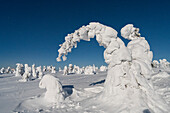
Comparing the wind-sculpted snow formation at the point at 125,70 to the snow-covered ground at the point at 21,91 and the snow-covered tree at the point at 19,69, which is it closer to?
the snow-covered ground at the point at 21,91

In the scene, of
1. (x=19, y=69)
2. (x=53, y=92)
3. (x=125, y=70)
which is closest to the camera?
(x=125, y=70)

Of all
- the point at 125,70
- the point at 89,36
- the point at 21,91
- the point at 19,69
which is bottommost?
the point at 21,91

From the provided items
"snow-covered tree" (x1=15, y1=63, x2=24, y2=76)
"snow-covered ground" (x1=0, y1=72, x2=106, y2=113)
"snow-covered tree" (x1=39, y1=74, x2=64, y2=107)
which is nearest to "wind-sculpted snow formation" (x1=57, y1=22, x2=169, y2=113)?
"snow-covered tree" (x1=39, y1=74, x2=64, y2=107)

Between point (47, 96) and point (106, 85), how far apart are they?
386 centimetres

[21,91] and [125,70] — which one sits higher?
[125,70]

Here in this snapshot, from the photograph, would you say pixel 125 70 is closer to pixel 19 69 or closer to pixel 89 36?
pixel 89 36

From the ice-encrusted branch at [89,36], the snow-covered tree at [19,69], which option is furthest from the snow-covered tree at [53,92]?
the snow-covered tree at [19,69]

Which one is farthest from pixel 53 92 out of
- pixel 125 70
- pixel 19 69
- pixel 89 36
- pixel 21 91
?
pixel 19 69

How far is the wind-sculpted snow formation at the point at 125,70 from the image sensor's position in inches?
245

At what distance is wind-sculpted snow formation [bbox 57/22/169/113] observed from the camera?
6.23m

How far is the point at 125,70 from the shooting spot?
7.20 m

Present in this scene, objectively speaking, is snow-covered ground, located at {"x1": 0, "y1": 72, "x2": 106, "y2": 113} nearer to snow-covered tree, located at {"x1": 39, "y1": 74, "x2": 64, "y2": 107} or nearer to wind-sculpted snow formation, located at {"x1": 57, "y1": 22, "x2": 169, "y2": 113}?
snow-covered tree, located at {"x1": 39, "y1": 74, "x2": 64, "y2": 107}

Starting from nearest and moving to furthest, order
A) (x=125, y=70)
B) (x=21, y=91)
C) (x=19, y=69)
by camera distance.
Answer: (x=125, y=70), (x=21, y=91), (x=19, y=69)

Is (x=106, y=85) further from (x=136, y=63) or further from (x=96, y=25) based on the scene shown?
(x=96, y=25)
